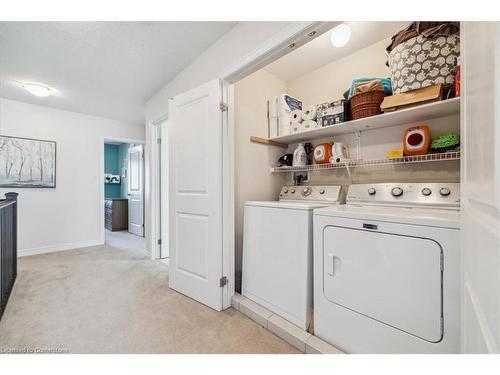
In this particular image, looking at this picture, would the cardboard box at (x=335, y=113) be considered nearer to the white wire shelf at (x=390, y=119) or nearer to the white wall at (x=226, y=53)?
the white wire shelf at (x=390, y=119)

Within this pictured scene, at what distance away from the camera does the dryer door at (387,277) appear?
3.21 ft

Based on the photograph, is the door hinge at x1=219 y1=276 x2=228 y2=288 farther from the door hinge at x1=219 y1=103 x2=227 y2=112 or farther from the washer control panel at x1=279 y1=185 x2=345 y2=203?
the door hinge at x1=219 y1=103 x2=227 y2=112

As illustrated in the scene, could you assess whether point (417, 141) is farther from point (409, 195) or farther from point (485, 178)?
point (485, 178)

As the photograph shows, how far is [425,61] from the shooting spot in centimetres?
136

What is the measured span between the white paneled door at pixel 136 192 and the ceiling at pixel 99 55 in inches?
78.1

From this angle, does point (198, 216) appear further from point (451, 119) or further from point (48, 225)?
point (48, 225)

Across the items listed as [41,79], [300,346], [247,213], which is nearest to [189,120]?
[247,213]

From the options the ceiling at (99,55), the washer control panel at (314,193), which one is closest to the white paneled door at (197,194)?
the ceiling at (99,55)

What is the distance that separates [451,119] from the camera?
1.51 m

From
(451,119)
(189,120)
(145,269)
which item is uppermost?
(189,120)

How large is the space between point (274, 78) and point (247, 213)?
5.25 ft

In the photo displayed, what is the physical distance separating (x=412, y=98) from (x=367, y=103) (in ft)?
0.95

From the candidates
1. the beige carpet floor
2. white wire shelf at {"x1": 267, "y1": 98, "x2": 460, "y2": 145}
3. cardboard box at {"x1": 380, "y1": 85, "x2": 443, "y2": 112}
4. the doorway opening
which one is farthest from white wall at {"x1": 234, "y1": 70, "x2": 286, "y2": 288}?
the doorway opening

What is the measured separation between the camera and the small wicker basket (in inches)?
63.2
